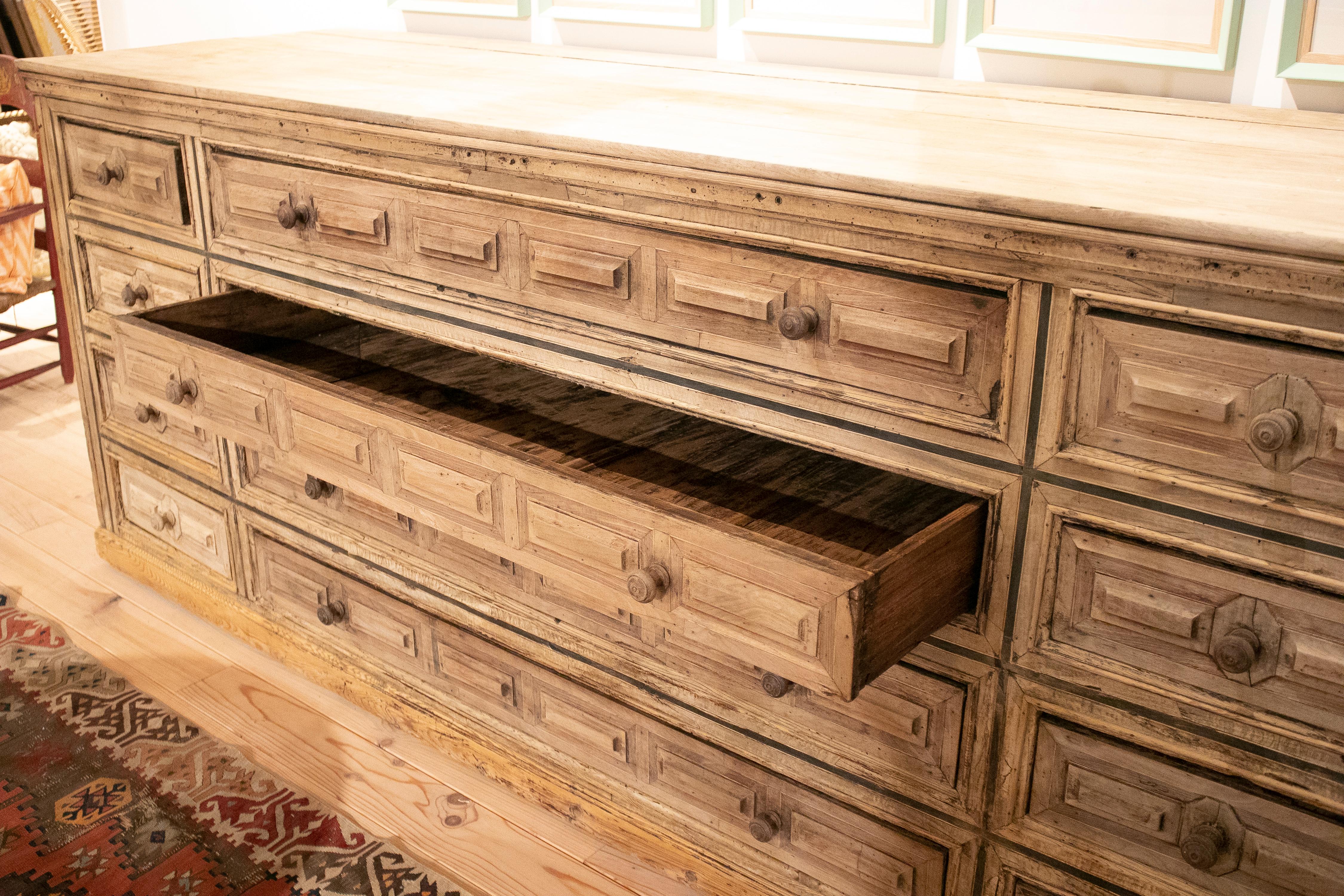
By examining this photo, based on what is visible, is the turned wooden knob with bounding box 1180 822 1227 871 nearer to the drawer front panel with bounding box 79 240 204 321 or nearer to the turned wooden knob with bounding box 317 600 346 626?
the turned wooden knob with bounding box 317 600 346 626

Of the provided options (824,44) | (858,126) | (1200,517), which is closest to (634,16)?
(824,44)

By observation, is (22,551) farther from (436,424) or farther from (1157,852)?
(1157,852)

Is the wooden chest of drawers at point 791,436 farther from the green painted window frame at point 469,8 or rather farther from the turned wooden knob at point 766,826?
the green painted window frame at point 469,8

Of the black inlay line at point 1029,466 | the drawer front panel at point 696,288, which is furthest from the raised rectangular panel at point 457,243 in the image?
the black inlay line at point 1029,466

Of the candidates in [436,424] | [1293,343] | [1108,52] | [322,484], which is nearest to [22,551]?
[322,484]

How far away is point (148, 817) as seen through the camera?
166 centimetres

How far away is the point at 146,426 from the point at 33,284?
1165mm

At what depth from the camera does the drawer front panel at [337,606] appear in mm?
1756

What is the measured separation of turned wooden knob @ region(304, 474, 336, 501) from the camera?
5.75 feet

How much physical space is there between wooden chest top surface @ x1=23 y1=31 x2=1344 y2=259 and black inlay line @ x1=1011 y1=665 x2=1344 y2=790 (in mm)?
432

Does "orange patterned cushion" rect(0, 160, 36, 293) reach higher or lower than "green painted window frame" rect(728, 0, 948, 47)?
lower

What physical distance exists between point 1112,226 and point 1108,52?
630mm

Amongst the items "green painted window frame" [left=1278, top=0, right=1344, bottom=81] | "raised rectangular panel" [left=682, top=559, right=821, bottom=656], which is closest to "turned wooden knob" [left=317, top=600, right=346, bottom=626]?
"raised rectangular panel" [left=682, top=559, right=821, bottom=656]

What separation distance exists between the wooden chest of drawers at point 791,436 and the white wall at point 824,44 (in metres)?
0.07
